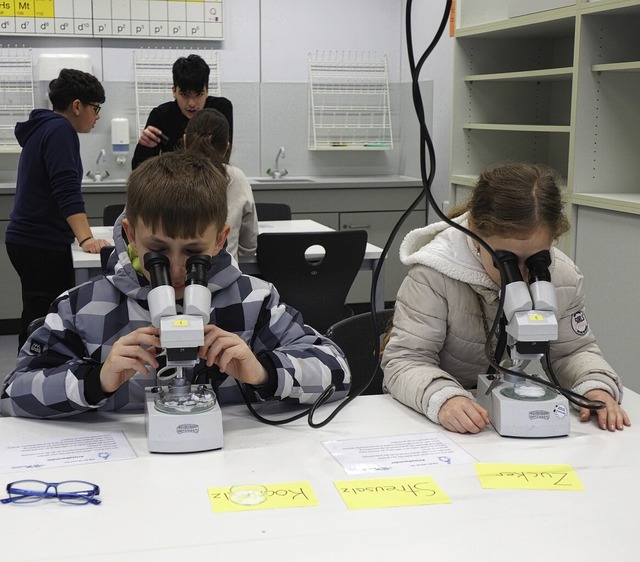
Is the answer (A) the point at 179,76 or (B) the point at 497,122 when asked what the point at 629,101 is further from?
(A) the point at 179,76

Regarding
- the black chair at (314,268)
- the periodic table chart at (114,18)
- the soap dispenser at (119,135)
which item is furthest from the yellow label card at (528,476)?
the periodic table chart at (114,18)

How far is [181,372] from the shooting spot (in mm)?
1260

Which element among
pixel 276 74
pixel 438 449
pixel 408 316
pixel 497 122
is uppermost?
pixel 276 74

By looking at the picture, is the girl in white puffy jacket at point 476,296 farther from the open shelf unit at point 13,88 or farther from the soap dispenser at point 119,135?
the open shelf unit at point 13,88

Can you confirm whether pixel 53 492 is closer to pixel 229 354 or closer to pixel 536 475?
pixel 229 354

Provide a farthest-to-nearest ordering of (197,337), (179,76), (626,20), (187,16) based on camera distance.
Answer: (187,16)
(179,76)
(626,20)
(197,337)

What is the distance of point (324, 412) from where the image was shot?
143 centimetres

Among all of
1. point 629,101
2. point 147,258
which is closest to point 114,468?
point 147,258

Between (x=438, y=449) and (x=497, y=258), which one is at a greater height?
(x=497, y=258)

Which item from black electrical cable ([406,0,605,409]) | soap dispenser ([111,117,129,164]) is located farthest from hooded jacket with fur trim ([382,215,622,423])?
soap dispenser ([111,117,129,164])

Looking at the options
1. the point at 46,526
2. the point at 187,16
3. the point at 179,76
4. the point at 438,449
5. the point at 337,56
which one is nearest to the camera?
the point at 46,526

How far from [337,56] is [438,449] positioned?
14.8 feet

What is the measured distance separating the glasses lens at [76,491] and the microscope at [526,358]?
63 centimetres

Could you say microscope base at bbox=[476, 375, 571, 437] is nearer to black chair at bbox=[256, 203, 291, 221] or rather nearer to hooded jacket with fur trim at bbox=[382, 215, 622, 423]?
hooded jacket with fur trim at bbox=[382, 215, 622, 423]
